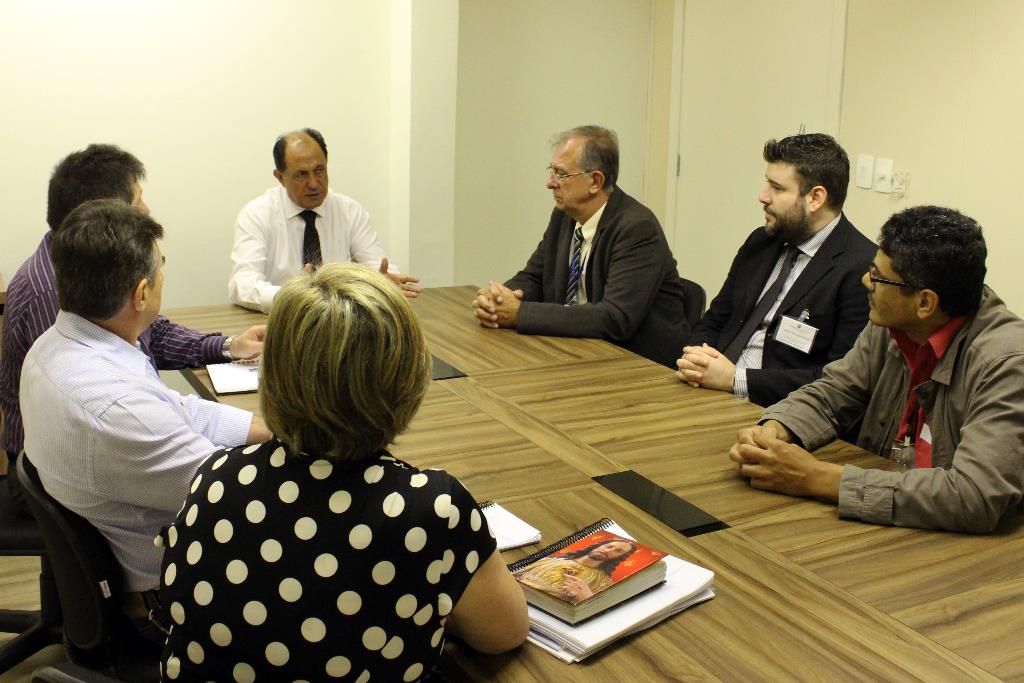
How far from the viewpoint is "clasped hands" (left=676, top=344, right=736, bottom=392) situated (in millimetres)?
2859

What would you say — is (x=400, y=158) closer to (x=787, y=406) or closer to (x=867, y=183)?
(x=867, y=183)

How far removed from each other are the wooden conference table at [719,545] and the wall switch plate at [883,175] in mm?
2156

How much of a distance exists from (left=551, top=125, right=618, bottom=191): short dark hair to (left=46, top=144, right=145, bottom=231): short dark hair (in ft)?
5.42

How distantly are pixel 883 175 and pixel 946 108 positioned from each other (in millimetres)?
421

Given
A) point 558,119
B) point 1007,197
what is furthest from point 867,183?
point 558,119

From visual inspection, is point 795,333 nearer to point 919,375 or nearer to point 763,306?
point 763,306

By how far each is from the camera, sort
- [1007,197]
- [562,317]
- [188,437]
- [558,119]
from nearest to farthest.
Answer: [188,437]
[562,317]
[1007,197]
[558,119]

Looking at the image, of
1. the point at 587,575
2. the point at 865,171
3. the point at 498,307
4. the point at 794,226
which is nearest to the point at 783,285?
the point at 794,226

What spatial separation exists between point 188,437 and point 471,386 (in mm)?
1126

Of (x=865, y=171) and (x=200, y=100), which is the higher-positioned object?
(x=200, y=100)

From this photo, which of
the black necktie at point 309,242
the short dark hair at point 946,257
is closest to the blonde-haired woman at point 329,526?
the short dark hair at point 946,257

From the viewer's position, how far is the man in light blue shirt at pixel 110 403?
6.00ft

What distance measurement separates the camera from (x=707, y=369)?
9.39 ft

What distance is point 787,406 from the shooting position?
244 centimetres
